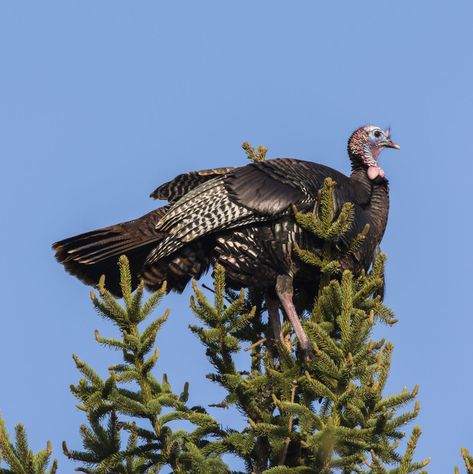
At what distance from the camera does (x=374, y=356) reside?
22.9 ft

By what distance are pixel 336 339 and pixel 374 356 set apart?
427 mm

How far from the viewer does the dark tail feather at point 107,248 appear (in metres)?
8.41

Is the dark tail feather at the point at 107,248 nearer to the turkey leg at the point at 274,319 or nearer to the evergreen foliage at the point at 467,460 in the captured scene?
the turkey leg at the point at 274,319

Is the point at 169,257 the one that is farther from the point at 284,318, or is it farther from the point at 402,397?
the point at 402,397

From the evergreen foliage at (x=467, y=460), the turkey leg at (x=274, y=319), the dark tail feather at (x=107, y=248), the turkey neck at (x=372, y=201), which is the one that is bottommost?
the evergreen foliage at (x=467, y=460)

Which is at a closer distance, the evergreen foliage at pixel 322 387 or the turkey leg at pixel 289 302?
the evergreen foliage at pixel 322 387

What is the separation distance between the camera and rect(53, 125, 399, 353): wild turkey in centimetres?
831

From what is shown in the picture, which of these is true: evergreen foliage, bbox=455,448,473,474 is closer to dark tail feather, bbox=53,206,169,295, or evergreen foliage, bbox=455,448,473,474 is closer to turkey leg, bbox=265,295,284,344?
turkey leg, bbox=265,295,284,344

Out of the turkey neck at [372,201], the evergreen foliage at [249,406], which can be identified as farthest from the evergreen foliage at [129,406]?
the turkey neck at [372,201]

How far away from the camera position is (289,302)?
26.6 ft

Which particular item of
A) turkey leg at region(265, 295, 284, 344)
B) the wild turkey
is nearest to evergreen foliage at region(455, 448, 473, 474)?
turkey leg at region(265, 295, 284, 344)

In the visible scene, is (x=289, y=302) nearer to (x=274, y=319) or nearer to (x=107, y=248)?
(x=274, y=319)

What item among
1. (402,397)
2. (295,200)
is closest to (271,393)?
(402,397)

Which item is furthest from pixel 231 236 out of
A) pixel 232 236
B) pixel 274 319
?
pixel 274 319
